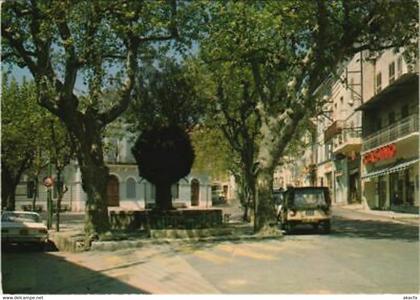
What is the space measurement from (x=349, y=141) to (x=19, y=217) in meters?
24.0

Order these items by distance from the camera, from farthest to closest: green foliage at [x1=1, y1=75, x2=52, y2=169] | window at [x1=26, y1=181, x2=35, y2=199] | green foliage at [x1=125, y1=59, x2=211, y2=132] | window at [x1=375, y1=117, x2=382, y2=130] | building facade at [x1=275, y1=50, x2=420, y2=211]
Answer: window at [x1=26, y1=181, x2=35, y2=199]
window at [x1=375, y1=117, x2=382, y2=130]
building facade at [x1=275, y1=50, x2=420, y2=211]
green foliage at [x1=1, y1=75, x2=52, y2=169]
green foliage at [x1=125, y1=59, x2=211, y2=132]

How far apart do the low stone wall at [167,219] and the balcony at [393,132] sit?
7933 millimetres

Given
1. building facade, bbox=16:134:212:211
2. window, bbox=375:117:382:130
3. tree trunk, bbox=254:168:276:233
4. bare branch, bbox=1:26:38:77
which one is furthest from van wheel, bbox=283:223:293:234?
window, bbox=375:117:382:130

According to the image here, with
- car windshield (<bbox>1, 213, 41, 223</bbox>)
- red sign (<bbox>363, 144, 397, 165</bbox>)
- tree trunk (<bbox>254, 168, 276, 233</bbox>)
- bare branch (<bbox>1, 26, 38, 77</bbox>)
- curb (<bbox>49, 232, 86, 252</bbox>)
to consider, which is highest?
bare branch (<bbox>1, 26, 38, 77</bbox>)

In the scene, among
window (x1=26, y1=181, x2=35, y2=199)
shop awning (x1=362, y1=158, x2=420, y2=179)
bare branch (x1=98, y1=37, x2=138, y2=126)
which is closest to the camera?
A: bare branch (x1=98, y1=37, x2=138, y2=126)

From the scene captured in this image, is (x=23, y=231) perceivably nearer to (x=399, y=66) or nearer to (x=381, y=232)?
(x=381, y=232)

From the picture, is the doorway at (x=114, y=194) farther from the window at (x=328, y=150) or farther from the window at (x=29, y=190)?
the window at (x=29, y=190)

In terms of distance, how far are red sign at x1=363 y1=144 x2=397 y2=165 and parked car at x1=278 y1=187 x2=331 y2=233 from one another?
9683 millimetres

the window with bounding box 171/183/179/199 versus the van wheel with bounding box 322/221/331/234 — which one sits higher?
the window with bounding box 171/183/179/199

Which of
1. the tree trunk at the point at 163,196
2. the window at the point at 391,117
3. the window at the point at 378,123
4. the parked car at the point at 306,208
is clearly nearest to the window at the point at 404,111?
the window at the point at 391,117

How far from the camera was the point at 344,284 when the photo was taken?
Result: 1007 centimetres

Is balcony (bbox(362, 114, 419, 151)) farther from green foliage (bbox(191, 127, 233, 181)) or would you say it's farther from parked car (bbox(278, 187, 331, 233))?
green foliage (bbox(191, 127, 233, 181))

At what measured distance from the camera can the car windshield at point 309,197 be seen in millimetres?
23239

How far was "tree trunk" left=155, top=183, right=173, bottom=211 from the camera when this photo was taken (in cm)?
2439
